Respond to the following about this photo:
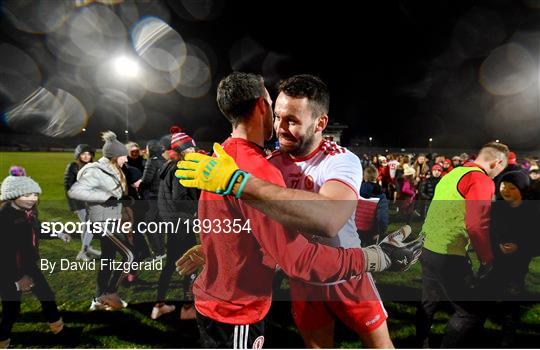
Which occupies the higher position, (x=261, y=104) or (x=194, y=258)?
(x=261, y=104)

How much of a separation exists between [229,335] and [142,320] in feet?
6.51

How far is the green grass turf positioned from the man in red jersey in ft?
4.35

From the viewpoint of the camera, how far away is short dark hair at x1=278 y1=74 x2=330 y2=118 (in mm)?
2104

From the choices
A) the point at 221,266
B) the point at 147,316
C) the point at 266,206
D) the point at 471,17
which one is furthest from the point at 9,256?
the point at 471,17

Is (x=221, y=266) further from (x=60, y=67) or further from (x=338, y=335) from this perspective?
(x=60, y=67)

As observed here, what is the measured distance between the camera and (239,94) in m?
Result: 1.87

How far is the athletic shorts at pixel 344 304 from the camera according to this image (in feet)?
7.65

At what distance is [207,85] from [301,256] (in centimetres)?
400

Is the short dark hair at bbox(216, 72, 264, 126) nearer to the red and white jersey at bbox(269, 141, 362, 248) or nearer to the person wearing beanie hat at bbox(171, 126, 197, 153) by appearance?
the red and white jersey at bbox(269, 141, 362, 248)

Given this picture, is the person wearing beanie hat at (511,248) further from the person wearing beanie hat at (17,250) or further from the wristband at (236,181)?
the person wearing beanie hat at (17,250)

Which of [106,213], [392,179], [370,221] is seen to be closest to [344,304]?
[370,221]

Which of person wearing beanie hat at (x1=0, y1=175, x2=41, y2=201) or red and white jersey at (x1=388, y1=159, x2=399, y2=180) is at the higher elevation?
red and white jersey at (x1=388, y1=159, x2=399, y2=180)

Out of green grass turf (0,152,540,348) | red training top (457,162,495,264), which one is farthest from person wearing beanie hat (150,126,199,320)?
red training top (457,162,495,264)

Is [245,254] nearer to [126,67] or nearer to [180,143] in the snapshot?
[180,143]
